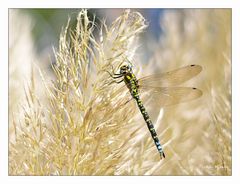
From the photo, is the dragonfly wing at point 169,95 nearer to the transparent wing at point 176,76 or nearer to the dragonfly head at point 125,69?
the transparent wing at point 176,76

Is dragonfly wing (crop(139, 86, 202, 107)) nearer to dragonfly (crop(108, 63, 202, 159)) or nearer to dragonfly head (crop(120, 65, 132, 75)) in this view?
dragonfly (crop(108, 63, 202, 159))

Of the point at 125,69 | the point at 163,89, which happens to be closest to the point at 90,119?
the point at 125,69

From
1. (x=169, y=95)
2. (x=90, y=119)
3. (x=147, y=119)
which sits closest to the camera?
(x=90, y=119)

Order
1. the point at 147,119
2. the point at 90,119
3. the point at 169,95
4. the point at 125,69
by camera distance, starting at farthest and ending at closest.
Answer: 1. the point at 169,95
2. the point at 147,119
3. the point at 125,69
4. the point at 90,119

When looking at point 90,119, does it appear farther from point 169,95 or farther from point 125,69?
point 169,95

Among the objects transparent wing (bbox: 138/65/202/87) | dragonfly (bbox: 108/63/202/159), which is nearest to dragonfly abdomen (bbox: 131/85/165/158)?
dragonfly (bbox: 108/63/202/159)
